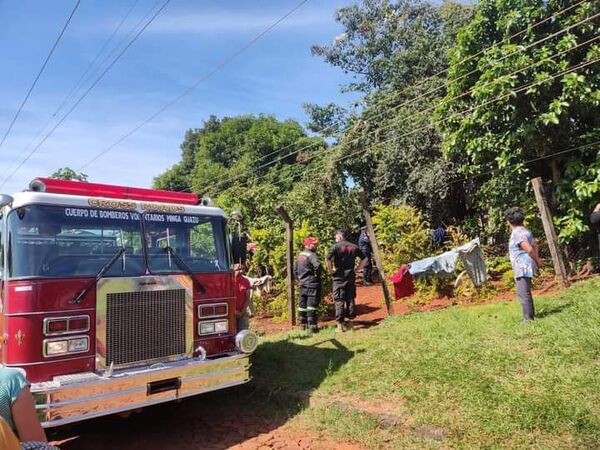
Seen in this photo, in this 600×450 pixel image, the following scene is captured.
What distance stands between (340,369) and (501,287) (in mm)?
5176

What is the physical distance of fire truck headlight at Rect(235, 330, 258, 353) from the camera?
5.96 meters

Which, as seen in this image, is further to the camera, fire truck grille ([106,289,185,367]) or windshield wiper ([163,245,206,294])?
windshield wiper ([163,245,206,294])

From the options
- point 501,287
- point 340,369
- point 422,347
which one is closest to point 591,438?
point 422,347

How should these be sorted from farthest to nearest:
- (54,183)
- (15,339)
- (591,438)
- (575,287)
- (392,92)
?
(392,92) → (575,287) → (54,183) → (15,339) → (591,438)

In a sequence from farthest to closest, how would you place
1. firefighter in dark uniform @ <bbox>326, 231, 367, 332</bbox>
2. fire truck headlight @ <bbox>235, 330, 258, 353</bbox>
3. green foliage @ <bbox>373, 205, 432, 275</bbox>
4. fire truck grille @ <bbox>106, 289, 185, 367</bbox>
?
green foliage @ <bbox>373, 205, 432, 275</bbox>, firefighter in dark uniform @ <bbox>326, 231, 367, 332</bbox>, fire truck headlight @ <bbox>235, 330, 258, 353</bbox>, fire truck grille @ <bbox>106, 289, 185, 367</bbox>

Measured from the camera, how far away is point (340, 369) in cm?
678

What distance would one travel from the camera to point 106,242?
555 centimetres

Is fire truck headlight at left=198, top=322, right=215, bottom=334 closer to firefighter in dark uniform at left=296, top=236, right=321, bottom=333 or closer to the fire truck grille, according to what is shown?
the fire truck grille

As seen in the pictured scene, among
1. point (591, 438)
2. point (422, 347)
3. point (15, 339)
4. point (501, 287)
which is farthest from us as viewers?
point (501, 287)

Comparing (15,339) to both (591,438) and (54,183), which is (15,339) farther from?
(591,438)

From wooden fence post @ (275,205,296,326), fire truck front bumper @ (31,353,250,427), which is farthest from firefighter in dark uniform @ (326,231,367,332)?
fire truck front bumper @ (31,353,250,427)

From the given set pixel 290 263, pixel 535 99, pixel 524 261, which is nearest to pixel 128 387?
pixel 524 261

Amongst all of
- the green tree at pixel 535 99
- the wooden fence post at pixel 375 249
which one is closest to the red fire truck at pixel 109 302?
the wooden fence post at pixel 375 249

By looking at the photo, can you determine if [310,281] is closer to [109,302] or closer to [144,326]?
[144,326]
